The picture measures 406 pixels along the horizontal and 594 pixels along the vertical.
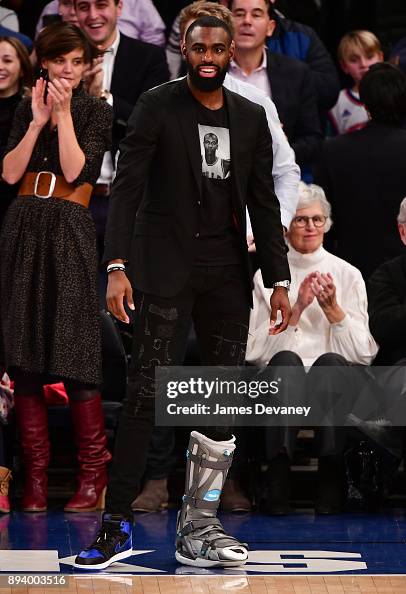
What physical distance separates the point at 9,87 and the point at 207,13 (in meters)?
1.41

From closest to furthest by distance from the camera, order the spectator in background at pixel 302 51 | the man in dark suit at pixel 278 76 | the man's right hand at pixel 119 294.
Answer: the man's right hand at pixel 119 294
the man in dark suit at pixel 278 76
the spectator in background at pixel 302 51

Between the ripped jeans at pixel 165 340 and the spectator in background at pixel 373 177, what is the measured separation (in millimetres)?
1831

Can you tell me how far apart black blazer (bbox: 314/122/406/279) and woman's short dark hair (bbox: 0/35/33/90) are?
4.76 feet

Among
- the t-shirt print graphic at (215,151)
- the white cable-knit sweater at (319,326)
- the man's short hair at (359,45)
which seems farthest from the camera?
the man's short hair at (359,45)

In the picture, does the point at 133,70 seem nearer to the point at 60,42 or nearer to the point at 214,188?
the point at 60,42

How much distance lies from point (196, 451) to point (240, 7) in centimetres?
269

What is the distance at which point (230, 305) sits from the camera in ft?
14.8

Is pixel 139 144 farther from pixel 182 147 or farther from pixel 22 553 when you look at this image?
pixel 22 553

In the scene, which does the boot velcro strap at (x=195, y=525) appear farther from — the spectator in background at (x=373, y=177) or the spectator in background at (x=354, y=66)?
the spectator in background at (x=354, y=66)

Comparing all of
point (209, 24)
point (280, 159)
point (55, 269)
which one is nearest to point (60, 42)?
point (55, 269)

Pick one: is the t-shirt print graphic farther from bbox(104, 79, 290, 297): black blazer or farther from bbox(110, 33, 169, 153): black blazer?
bbox(110, 33, 169, 153): black blazer

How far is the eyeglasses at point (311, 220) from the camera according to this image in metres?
5.96

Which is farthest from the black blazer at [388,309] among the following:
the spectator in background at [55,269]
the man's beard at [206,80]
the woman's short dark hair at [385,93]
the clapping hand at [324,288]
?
the man's beard at [206,80]

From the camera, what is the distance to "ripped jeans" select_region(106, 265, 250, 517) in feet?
14.5
